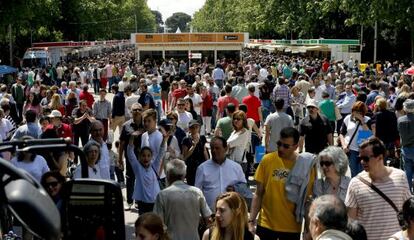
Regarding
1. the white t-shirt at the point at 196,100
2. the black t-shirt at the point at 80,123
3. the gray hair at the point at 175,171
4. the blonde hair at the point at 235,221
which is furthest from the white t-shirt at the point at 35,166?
the white t-shirt at the point at 196,100

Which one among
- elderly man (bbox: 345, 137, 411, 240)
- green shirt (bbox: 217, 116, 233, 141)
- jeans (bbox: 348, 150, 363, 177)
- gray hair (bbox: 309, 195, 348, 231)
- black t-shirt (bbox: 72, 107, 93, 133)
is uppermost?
gray hair (bbox: 309, 195, 348, 231)

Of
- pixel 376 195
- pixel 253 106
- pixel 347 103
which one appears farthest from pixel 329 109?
pixel 376 195

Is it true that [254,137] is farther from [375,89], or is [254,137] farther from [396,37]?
[396,37]

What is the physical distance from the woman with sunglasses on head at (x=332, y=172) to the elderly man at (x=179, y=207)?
99cm

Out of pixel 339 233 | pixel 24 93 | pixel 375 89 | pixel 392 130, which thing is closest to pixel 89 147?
pixel 339 233

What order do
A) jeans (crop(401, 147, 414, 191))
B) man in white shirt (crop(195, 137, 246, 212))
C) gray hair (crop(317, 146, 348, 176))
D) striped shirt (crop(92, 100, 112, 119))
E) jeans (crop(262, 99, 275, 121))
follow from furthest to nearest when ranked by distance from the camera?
jeans (crop(262, 99, 275, 121)) → striped shirt (crop(92, 100, 112, 119)) → jeans (crop(401, 147, 414, 191)) → man in white shirt (crop(195, 137, 246, 212)) → gray hair (crop(317, 146, 348, 176))

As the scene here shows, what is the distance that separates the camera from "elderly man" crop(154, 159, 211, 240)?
21.3 ft

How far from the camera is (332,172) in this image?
6.32 metres

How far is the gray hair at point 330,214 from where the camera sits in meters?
4.57

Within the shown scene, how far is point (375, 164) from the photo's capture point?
5.99 metres

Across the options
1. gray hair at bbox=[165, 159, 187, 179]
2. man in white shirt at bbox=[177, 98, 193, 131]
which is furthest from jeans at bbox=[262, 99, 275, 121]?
gray hair at bbox=[165, 159, 187, 179]

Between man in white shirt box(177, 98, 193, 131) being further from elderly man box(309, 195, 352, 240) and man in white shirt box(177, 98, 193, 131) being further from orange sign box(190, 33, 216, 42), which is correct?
orange sign box(190, 33, 216, 42)

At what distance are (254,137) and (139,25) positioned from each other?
541 feet

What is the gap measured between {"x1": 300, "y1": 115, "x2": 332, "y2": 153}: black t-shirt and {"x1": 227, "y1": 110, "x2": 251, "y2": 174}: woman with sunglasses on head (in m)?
1.08
